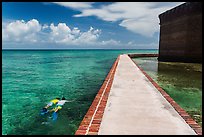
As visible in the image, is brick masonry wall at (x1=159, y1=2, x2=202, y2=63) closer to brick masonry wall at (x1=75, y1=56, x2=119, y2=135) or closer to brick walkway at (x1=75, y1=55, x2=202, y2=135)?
brick walkway at (x1=75, y1=55, x2=202, y2=135)

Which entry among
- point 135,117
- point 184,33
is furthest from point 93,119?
point 184,33

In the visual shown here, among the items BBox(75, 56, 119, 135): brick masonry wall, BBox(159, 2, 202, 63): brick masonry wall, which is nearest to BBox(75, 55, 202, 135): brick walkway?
BBox(75, 56, 119, 135): brick masonry wall

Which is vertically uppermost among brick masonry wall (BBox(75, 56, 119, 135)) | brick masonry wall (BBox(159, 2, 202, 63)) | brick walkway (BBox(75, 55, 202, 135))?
brick masonry wall (BBox(159, 2, 202, 63))

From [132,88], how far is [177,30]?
23.6m

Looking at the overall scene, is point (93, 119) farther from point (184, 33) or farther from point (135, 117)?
point (184, 33)

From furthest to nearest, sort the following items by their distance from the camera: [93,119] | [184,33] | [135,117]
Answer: [184,33] → [135,117] → [93,119]

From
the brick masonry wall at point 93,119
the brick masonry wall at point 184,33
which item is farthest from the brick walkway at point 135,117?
the brick masonry wall at point 184,33

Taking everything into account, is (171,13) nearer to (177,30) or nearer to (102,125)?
(177,30)

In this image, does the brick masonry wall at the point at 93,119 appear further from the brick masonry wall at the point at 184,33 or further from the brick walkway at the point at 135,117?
the brick masonry wall at the point at 184,33

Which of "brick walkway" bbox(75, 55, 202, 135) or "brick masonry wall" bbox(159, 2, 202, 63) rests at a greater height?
"brick masonry wall" bbox(159, 2, 202, 63)

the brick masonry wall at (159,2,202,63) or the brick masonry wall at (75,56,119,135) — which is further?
the brick masonry wall at (159,2,202,63)

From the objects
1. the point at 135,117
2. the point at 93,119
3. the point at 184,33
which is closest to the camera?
the point at 93,119

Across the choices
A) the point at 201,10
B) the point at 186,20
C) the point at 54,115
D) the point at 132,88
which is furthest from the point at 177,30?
the point at 54,115

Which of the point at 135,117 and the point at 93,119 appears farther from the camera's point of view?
the point at 135,117
